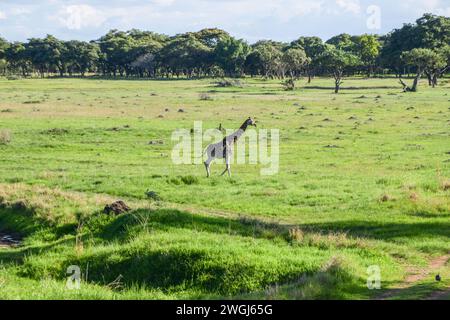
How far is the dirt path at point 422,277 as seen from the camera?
11.6 metres

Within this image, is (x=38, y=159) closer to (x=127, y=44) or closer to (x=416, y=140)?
(x=416, y=140)

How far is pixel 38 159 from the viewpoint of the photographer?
33.3m

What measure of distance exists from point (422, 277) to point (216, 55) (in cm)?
13188

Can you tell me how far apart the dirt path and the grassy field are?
11 cm

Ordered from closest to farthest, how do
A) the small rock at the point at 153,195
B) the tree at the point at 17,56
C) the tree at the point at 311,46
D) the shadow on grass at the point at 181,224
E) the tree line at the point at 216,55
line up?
1. the shadow on grass at the point at 181,224
2. the small rock at the point at 153,195
3. the tree line at the point at 216,55
4. the tree at the point at 311,46
5. the tree at the point at 17,56

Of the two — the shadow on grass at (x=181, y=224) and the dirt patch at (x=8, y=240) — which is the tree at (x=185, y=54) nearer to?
the dirt patch at (x=8, y=240)

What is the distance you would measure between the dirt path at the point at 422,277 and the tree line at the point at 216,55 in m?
101

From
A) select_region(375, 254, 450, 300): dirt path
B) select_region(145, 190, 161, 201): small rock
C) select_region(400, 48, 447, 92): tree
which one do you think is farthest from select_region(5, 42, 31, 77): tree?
select_region(375, 254, 450, 300): dirt path

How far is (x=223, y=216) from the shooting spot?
66.6ft

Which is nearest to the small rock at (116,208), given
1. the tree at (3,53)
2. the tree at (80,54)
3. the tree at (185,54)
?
the tree at (185,54)

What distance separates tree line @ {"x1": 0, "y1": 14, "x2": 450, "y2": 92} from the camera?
115m

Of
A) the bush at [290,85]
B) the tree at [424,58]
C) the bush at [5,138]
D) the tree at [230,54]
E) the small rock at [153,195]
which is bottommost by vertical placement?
the small rock at [153,195]
